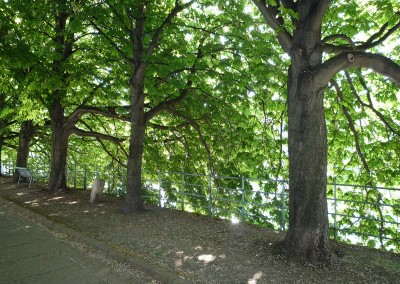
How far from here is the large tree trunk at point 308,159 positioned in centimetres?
578

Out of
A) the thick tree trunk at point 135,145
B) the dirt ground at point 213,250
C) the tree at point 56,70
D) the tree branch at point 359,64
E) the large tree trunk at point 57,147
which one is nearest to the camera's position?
the dirt ground at point 213,250

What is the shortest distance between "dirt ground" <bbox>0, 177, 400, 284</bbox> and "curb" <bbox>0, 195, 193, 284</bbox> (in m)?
0.17

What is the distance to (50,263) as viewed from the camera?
5.75 metres

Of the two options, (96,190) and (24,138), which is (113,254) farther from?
(24,138)

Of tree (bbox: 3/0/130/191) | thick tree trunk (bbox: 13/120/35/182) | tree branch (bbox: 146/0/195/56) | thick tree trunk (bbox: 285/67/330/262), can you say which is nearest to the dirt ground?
thick tree trunk (bbox: 285/67/330/262)

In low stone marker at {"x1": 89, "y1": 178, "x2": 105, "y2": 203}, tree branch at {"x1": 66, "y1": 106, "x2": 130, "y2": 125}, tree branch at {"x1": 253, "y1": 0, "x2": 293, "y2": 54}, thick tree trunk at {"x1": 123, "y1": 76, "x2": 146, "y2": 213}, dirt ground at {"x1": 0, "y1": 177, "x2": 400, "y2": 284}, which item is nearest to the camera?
dirt ground at {"x1": 0, "y1": 177, "x2": 400, "y2": 284}

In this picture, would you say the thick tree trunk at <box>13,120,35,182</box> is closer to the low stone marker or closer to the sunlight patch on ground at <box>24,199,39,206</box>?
the sunlight patch on ground at <box>24,199,39,206</box>

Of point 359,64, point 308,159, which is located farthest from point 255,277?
point 359,64

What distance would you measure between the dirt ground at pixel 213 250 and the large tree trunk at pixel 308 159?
407mm

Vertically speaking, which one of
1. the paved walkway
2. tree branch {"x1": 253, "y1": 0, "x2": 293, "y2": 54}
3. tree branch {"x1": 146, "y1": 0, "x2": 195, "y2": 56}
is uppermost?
tree branch {"x1": 146, "y1": 0, "x2": 195, "y2": 56}

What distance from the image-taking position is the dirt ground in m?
5.19

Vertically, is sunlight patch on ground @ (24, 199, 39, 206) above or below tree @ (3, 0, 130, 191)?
below

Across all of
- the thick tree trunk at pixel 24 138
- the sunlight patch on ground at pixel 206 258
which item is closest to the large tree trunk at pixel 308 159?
the sunlight patch on ground at pixel 206 258

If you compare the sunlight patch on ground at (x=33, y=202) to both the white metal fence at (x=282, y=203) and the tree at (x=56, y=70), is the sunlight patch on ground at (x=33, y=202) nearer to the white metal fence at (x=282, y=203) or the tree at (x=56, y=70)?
the tree at (x=56, y=70)
